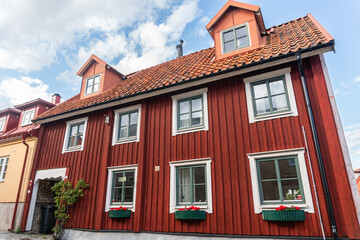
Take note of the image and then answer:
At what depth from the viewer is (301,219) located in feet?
20.4

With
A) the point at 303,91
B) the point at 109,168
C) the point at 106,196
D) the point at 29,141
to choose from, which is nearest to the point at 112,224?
the point at 106,196

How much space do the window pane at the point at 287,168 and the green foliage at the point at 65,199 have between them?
8.04 meters

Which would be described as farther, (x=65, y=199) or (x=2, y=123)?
(x=2, y=123)

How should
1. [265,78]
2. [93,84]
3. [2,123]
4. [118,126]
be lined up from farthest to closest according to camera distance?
[2,123]
[93,84]
[118,126]
[265,78]

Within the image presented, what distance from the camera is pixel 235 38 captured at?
10.0m

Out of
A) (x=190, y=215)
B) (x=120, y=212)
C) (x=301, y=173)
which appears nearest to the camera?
(x=301, y=173)

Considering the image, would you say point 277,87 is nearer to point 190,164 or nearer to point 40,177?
point 190,164

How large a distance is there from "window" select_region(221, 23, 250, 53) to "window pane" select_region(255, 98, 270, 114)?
300cm

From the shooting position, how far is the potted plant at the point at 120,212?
350 inches

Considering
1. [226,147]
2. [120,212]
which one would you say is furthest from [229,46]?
[120,212]

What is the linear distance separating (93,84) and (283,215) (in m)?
11.6

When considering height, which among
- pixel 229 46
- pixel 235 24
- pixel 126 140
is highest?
pixel 235 24

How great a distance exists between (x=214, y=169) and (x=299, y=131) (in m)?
2.96

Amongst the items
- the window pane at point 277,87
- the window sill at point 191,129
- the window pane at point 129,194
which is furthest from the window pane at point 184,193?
the window pane at point 277,87
